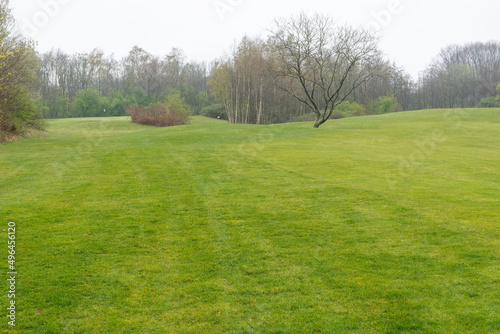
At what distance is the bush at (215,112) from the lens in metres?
57.9

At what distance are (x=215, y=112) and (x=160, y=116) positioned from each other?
Answer: 1763 centimetres

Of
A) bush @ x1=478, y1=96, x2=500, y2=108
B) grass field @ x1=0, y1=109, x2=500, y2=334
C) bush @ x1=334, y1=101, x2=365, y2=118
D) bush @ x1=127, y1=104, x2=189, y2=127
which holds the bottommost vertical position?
grass field @ x1=0, y1=109, x2=500, y2=334

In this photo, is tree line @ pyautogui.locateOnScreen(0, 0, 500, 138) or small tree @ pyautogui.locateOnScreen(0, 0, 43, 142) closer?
small tree @ pyautogui.locateOnScreen(0, 0, 43, 142)

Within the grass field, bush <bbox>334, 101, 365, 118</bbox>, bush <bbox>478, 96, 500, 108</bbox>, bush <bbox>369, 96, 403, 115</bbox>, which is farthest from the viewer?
bush <bbox>369, 96, 403, 115</bbox>

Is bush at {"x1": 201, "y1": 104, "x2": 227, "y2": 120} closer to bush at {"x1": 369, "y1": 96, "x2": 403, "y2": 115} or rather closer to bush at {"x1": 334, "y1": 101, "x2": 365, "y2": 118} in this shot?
bush at {"x1": 334, "y1": 101, "x2": 365, "y2": 118}

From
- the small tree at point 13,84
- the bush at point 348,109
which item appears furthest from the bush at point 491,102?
the small tree at point 13,84

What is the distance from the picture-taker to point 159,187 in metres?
9.98

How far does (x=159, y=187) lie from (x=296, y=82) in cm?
3899

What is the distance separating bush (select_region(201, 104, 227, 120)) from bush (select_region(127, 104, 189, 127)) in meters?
15.4

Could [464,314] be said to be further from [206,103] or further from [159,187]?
[206,103]

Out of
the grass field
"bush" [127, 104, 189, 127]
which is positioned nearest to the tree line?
→ "bush" [127, 104, 189, 127]

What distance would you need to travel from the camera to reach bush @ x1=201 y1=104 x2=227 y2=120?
5791cm

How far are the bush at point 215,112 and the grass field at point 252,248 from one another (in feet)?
151

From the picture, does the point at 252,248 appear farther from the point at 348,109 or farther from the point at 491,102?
the point at 491,102
